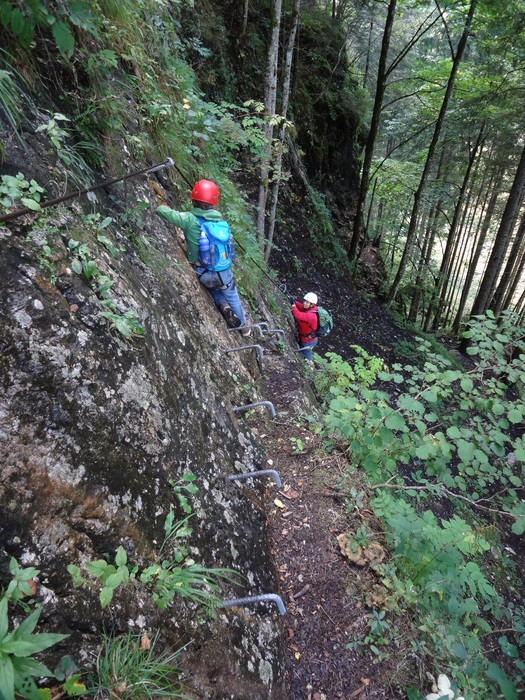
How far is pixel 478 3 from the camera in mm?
9648

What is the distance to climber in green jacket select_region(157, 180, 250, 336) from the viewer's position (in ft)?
14.3

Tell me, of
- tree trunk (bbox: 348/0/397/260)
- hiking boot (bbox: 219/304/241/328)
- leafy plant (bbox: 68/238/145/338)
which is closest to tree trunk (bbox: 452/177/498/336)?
tree trunk (bbox: 348/0/397/260)

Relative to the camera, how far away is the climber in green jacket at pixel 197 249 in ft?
14.3

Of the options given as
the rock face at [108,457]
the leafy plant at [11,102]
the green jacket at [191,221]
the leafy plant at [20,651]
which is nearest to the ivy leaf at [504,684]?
the rock face at [108,457]

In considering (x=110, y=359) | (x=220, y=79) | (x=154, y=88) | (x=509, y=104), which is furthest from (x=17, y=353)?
(x=509, y=104)

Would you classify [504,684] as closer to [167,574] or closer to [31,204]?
[167,574]

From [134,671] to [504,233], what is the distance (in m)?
14.5

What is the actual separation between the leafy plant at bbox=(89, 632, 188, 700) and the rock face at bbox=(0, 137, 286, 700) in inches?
2.5

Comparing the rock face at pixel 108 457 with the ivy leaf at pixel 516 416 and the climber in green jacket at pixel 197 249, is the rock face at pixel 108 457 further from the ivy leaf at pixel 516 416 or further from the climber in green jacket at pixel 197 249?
the ivy leaf at pixel 516 416

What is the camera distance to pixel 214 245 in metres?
4.64

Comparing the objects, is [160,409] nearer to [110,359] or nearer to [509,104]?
[110,359]

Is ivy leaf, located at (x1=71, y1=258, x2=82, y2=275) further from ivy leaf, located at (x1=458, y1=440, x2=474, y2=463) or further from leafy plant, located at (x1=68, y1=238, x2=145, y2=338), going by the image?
ivy leaf, located at (x1=458, y1=440, x2=474, y2=463)

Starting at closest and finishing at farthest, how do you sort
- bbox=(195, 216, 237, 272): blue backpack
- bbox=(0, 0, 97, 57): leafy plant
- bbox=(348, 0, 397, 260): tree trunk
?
bbox=(0, 0, 97, 57): leafy plant < bbox=(195, 216, 237, 272): blue backpack < bbox=(348, 0, 397, 260): tree trunk

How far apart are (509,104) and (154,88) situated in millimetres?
12247
